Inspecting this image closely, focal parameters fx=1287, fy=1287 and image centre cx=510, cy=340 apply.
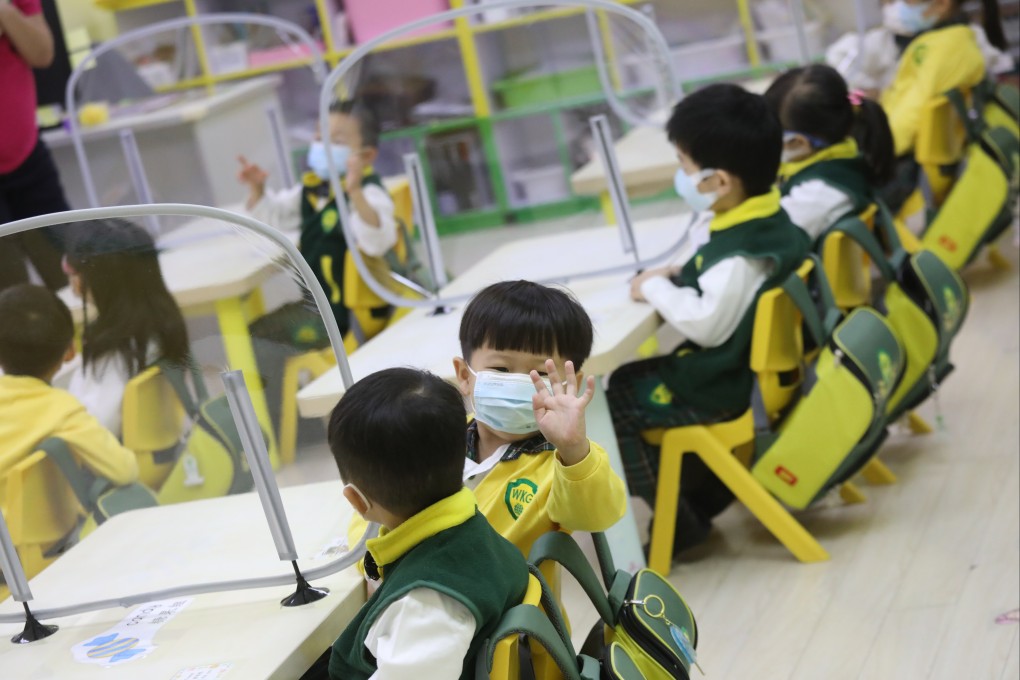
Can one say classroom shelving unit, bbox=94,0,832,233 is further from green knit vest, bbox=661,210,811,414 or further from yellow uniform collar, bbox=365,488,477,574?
yellow uniform collar, bbox=365,488,477,574

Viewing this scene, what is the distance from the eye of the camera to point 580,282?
2.65 meters

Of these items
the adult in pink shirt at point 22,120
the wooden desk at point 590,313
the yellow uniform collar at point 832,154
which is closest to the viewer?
the wooden desk at point 590,313

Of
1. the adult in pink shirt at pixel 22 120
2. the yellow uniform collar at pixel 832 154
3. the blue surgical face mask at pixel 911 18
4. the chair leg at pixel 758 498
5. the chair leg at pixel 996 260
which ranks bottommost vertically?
the chair leg at pixel 996 260

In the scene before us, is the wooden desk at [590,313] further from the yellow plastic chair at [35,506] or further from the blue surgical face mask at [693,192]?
the yellow plastic chair at [35,506]

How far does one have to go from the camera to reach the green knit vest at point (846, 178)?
286cm

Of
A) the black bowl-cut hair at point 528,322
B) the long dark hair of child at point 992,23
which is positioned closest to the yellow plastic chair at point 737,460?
the black bowl-cut hair at point 528,322

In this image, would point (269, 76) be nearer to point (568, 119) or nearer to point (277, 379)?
point (568, 119)

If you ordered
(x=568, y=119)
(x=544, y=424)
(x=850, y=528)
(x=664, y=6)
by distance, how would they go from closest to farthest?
(x=544, y=424), (x=850, y=528), (x=568, y=119), (x=664, y=6)

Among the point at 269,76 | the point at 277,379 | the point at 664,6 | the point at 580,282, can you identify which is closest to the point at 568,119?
the point at 580,282

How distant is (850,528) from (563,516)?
50.9 inches

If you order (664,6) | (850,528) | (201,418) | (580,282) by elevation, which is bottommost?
(850,528)

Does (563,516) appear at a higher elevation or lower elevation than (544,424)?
lower

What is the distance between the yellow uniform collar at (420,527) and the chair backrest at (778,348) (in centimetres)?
119

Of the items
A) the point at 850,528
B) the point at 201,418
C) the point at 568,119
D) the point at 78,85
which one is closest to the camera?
the point at 201,418
